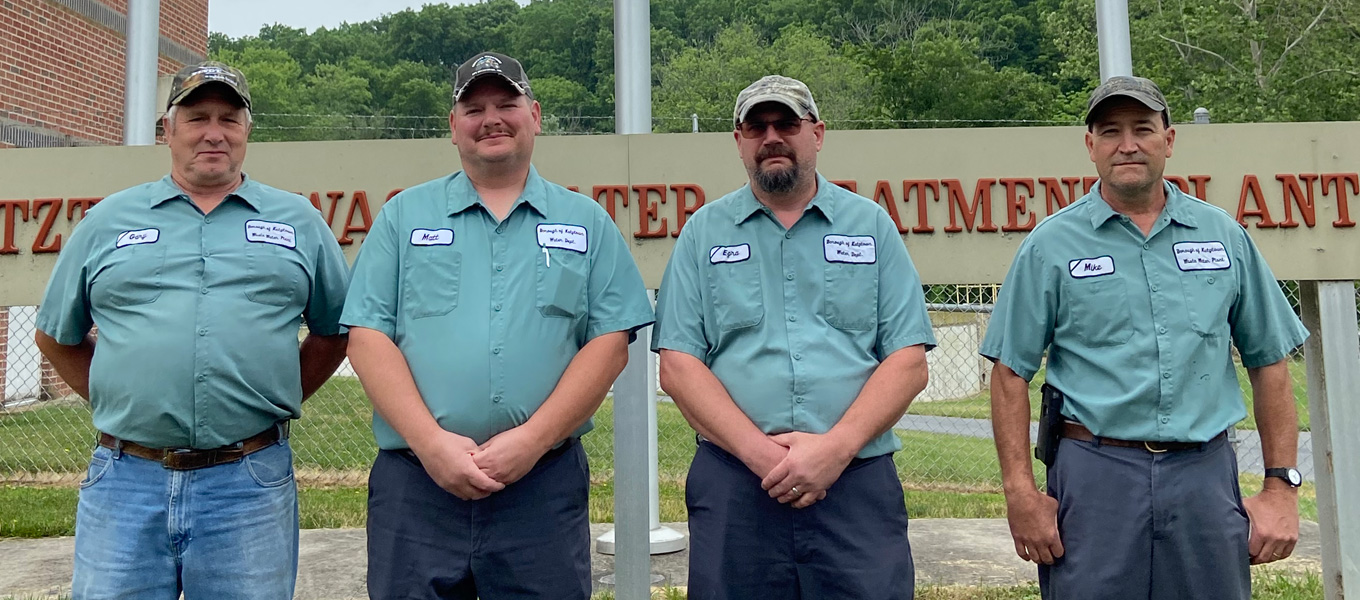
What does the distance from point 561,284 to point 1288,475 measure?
6.72ft

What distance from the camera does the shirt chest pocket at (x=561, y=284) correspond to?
8.66 ft

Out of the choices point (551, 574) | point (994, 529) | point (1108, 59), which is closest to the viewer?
point (551, 574)

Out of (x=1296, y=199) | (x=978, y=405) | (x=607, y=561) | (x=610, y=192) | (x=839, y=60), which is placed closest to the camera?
(x=1296, y=199)

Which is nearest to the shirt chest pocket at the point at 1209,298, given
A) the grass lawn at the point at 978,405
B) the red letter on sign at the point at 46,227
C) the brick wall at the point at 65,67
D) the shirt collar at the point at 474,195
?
the shirt collar at the point at 474,195

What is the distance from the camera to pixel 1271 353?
2762mm

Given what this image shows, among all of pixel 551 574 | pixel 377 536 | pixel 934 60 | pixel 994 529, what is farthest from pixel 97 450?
pixel 934 60

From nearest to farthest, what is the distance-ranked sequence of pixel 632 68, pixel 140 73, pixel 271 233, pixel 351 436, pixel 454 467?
1. pixel 454 467
2. pixel 271 233
3. pixel 632 68
4. pixel 140 73
5. pixel 351 436

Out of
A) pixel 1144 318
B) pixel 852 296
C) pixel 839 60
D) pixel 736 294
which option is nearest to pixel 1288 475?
pixel 1144 318

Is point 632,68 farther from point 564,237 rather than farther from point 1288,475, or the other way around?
point 1288,475

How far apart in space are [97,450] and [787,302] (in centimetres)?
191

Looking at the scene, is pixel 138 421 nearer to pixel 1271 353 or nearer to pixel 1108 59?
pixel 1271 353

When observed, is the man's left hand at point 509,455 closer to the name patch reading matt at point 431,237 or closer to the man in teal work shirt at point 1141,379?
the name patch reading matt at point 431,237

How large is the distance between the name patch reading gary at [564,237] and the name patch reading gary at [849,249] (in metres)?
0.67

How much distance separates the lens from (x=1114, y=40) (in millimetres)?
4074
